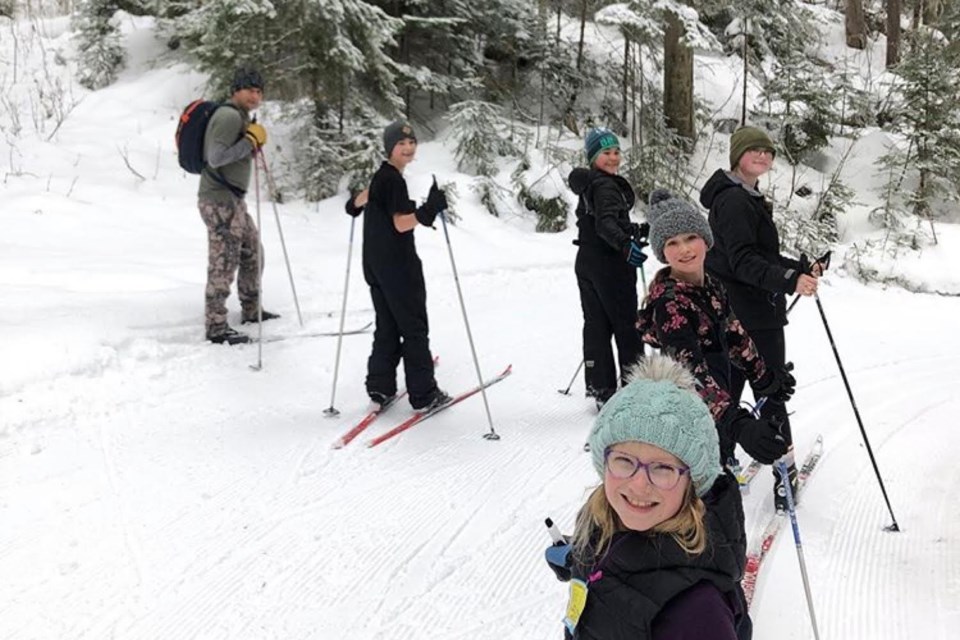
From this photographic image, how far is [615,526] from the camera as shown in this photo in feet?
5.52

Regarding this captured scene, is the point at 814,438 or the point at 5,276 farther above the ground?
the point at 5,276

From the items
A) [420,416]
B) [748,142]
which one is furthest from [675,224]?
[420,416]

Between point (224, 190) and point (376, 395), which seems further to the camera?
point (224, 190)

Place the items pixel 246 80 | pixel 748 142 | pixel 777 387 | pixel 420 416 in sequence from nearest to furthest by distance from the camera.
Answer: pixel 777 387
pixel 748 142
pixel 420 416
pixel 246 80

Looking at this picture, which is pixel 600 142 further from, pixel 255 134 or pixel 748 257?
pixel 255 134

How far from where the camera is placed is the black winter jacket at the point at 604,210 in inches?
175

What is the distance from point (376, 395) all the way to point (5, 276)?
383 centimetres

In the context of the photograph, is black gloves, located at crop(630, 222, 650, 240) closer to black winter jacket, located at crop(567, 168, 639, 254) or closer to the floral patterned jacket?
black winter jacket, located at crop(567, 168, 639, 254)

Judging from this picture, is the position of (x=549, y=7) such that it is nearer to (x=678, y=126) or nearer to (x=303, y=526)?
(x=678, y=126)

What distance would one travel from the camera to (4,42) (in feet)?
43.7

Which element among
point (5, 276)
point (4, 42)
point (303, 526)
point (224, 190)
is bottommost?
point (303, 526)

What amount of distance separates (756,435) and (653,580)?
1093 millimetres

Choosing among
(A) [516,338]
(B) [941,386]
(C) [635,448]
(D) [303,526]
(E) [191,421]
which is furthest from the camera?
(A) [516,338]

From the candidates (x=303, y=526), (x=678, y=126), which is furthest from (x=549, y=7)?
→ (x=303, y=526)
